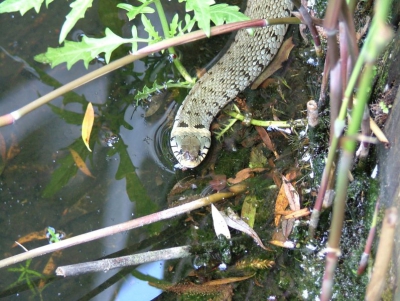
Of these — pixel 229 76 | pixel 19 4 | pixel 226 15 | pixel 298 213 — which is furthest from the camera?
pixel 229 76

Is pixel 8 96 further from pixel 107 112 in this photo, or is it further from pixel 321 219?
pixel 321 219

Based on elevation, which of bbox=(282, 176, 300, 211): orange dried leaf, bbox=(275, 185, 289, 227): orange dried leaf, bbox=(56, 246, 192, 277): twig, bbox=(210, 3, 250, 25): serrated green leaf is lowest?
bbox=(56, 246, 192, 277): twig

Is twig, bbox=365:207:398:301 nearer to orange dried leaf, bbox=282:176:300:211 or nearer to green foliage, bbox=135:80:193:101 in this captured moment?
orange dried leaf, bbox=282:176:300:211

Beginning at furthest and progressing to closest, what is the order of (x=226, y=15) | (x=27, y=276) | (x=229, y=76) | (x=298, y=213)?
(x=229, y=76) → (x=27, y=276) → (x=298, y=213) → (x=226, y=15)

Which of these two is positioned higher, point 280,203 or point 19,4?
point 19,4

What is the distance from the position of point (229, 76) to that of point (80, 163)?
1602 mm

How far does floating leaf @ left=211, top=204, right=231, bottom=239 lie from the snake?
2.47ft

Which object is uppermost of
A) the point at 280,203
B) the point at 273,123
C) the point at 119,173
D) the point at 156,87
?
the point at 156,87

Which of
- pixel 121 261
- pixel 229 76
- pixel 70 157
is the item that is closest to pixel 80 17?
pixel 121 261

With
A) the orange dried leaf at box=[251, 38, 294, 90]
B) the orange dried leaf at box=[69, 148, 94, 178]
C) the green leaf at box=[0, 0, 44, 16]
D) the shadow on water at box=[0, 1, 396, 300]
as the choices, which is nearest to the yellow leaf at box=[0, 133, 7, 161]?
the shadow on water at box=[0, 1, 396, 300]

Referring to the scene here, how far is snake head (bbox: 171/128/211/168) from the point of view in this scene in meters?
3.95

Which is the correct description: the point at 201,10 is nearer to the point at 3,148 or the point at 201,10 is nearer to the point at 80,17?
the point at 80,17

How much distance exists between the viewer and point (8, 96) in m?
4.25

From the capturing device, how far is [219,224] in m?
3.52
